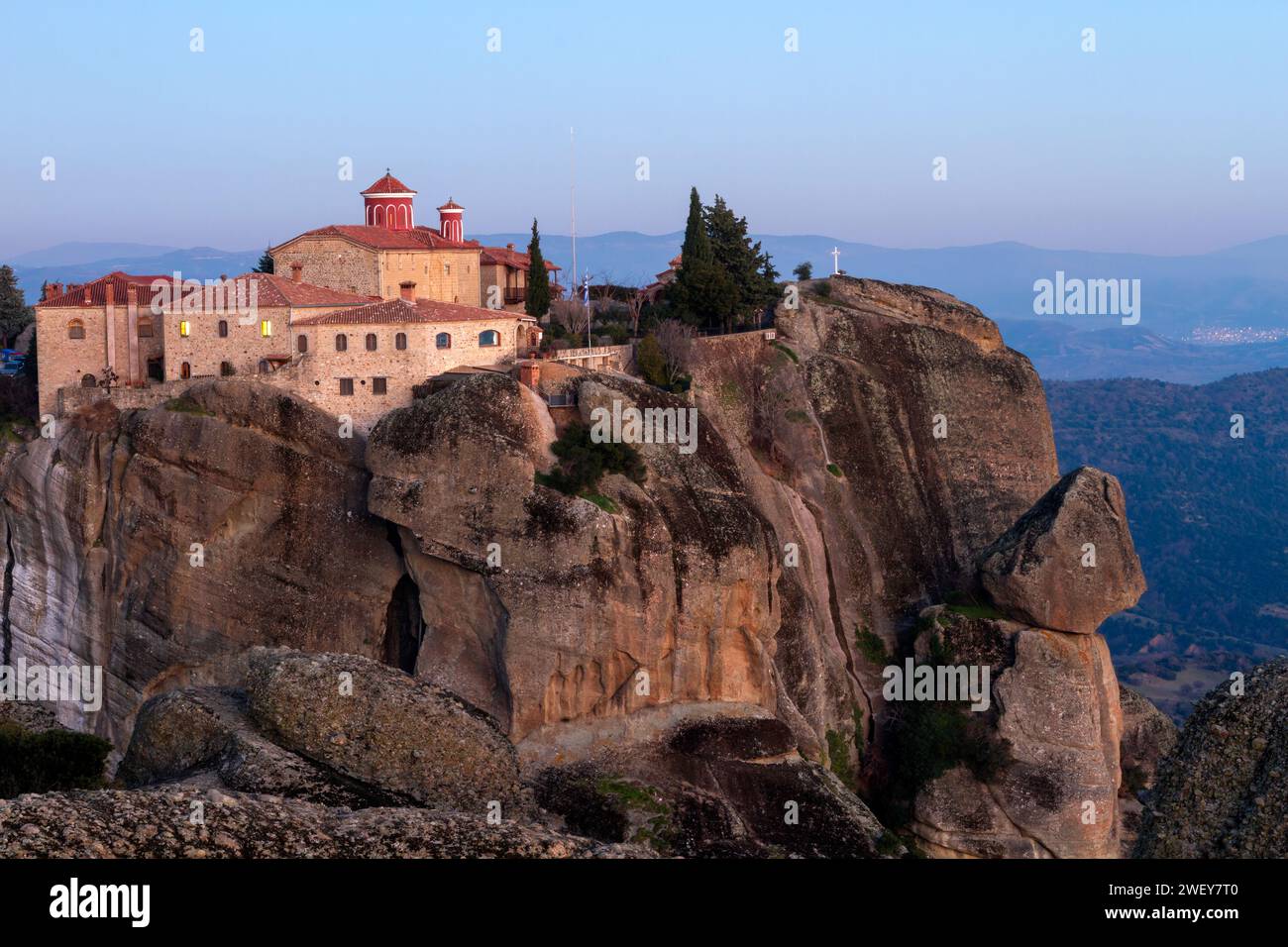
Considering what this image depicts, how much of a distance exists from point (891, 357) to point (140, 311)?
81.5 ft

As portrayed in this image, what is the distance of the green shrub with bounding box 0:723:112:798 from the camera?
27.3 m

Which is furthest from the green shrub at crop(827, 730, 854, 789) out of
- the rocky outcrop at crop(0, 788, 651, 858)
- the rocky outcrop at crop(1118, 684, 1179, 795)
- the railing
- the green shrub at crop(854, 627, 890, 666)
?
the rocky outcrop at crop(0, 788, 651, 858)

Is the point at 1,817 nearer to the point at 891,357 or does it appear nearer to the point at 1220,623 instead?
the point at 891,357

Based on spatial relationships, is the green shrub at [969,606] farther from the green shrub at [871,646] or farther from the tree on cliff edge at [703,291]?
the tree on cliff edge at [703,291]

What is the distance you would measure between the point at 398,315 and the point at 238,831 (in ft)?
94.7

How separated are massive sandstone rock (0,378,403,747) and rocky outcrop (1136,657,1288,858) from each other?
28.0m

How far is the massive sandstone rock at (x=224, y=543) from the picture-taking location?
45406 millimetres

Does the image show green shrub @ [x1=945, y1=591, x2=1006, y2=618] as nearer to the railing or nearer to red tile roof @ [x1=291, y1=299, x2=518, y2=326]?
the railing

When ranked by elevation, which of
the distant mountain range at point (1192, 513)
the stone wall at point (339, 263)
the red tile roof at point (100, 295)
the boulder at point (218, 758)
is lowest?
Result: the distant mountain range at point (1192, 513)

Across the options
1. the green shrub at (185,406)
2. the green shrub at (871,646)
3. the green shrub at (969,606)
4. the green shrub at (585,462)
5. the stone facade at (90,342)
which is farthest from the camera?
the green shrub at (871,646)

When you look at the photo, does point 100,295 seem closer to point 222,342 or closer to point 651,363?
point 222,342

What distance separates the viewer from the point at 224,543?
1800 inches

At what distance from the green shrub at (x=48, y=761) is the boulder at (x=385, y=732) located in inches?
116

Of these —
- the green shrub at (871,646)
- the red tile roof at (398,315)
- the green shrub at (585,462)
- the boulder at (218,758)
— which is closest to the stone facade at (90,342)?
the red tile roof at (398,315)
